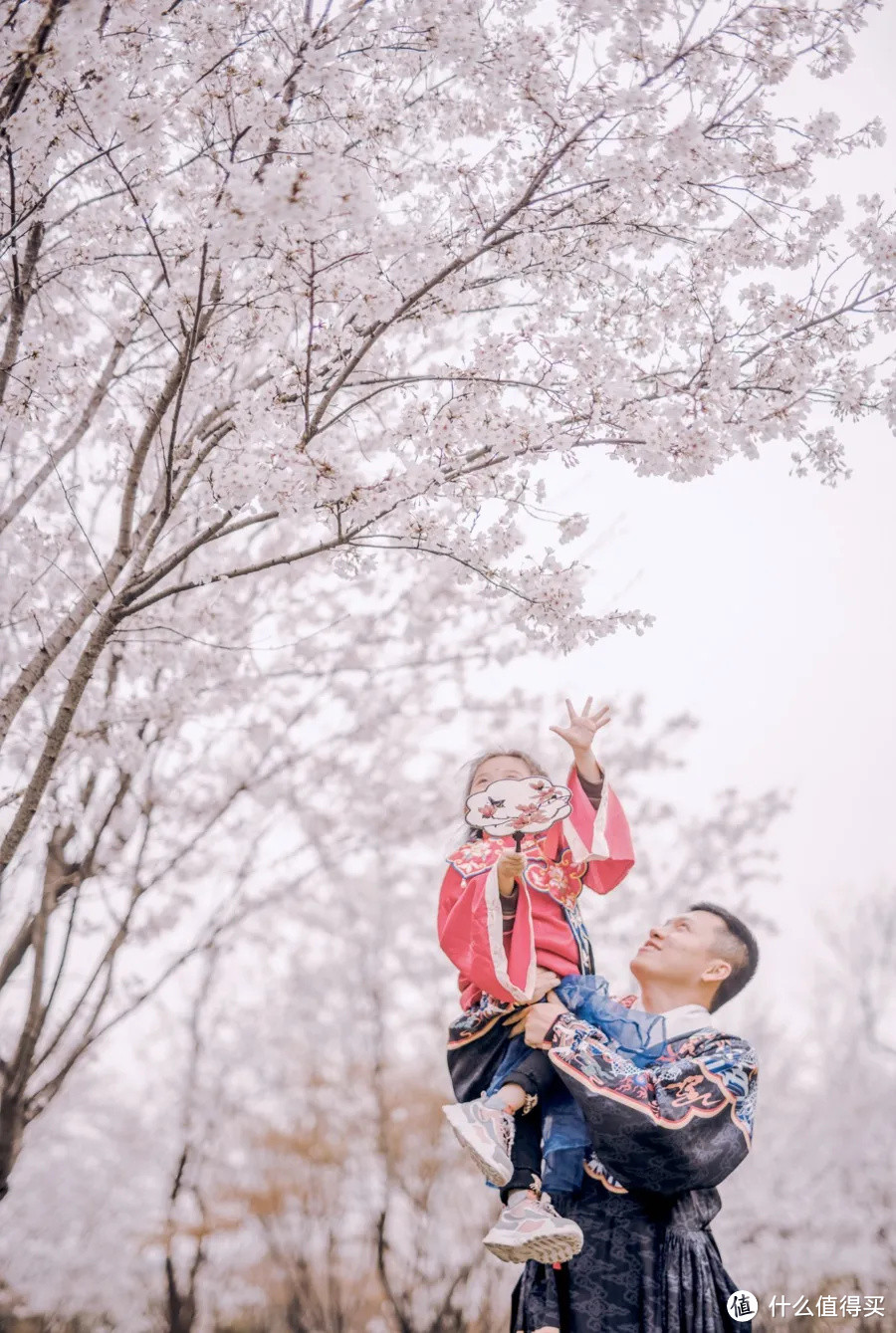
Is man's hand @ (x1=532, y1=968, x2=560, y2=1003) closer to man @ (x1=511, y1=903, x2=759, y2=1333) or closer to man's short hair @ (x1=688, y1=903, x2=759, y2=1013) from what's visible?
man @ (x1=511, y1=903, x2=759, y2=1333)

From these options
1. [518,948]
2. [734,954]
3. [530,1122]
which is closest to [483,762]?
[518,948]

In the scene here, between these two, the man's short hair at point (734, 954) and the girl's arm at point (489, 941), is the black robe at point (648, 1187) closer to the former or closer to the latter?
the girl's arm at point (489, 941)

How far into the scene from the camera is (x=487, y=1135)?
2344mm

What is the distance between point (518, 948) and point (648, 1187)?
0.63 m

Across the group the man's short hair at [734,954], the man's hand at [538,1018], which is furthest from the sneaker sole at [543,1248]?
the man's short hair at [734,954]

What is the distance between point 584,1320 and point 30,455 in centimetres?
369

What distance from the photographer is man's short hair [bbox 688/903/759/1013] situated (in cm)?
276

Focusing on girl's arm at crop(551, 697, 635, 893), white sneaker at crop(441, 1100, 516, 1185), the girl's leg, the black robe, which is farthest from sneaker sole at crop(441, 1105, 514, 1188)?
girl's arm at crop(551, 697, 635, 893)

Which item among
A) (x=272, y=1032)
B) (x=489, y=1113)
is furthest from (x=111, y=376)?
(x=272, y=1032)

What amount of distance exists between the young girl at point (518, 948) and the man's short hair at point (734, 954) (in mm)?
365

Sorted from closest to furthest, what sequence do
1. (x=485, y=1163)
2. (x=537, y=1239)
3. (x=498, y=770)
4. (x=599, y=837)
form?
(x=537, y=1239), (x=485, y=1163), (x=599, y=837), (x=498, y=770)

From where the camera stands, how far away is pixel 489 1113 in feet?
7.91

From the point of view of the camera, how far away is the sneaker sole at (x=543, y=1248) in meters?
2.17

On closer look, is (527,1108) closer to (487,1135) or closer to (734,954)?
(487,1135)
